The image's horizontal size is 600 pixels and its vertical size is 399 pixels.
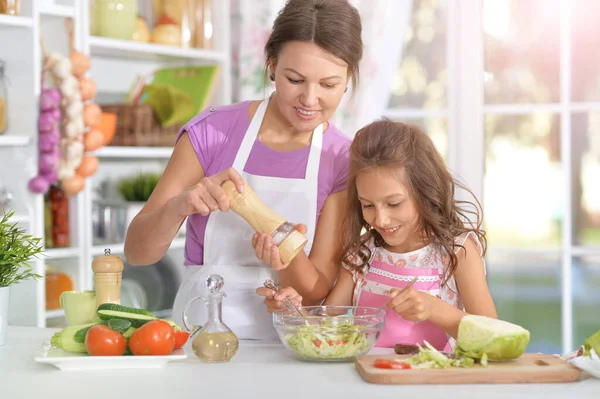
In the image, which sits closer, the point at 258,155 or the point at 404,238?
the point at 404,238

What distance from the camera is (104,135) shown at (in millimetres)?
3287

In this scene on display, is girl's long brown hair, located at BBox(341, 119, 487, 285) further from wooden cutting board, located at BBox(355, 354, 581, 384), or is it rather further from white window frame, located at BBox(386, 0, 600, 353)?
white window frame, located at BBox(386, 0, 600, 353)

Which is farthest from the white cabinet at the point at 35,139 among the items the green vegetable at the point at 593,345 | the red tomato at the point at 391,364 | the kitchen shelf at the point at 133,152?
the green vegetable at the point at 593,345

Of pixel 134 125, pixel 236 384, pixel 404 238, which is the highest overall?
Answer: pixel 134 125

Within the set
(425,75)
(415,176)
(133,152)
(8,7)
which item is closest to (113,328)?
(415,176)

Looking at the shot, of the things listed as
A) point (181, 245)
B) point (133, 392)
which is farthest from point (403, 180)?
point (181, 245)

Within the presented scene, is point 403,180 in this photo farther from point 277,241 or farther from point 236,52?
point 236,52

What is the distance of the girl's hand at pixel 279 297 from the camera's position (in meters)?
1.75

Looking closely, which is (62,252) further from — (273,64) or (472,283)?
(472,283)

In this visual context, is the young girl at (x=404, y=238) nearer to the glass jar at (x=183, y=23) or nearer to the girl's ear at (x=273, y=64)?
the girl's ear at (x=273, y=64)

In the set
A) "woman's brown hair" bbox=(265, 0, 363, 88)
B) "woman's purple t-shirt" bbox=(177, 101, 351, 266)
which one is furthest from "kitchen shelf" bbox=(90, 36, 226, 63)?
"woman's brown hair" bbox=(265, 0, 363, 88)

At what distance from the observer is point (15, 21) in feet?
9.63

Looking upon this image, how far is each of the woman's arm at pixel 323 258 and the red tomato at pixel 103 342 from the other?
515 mm

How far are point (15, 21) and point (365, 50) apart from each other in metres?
1.45
